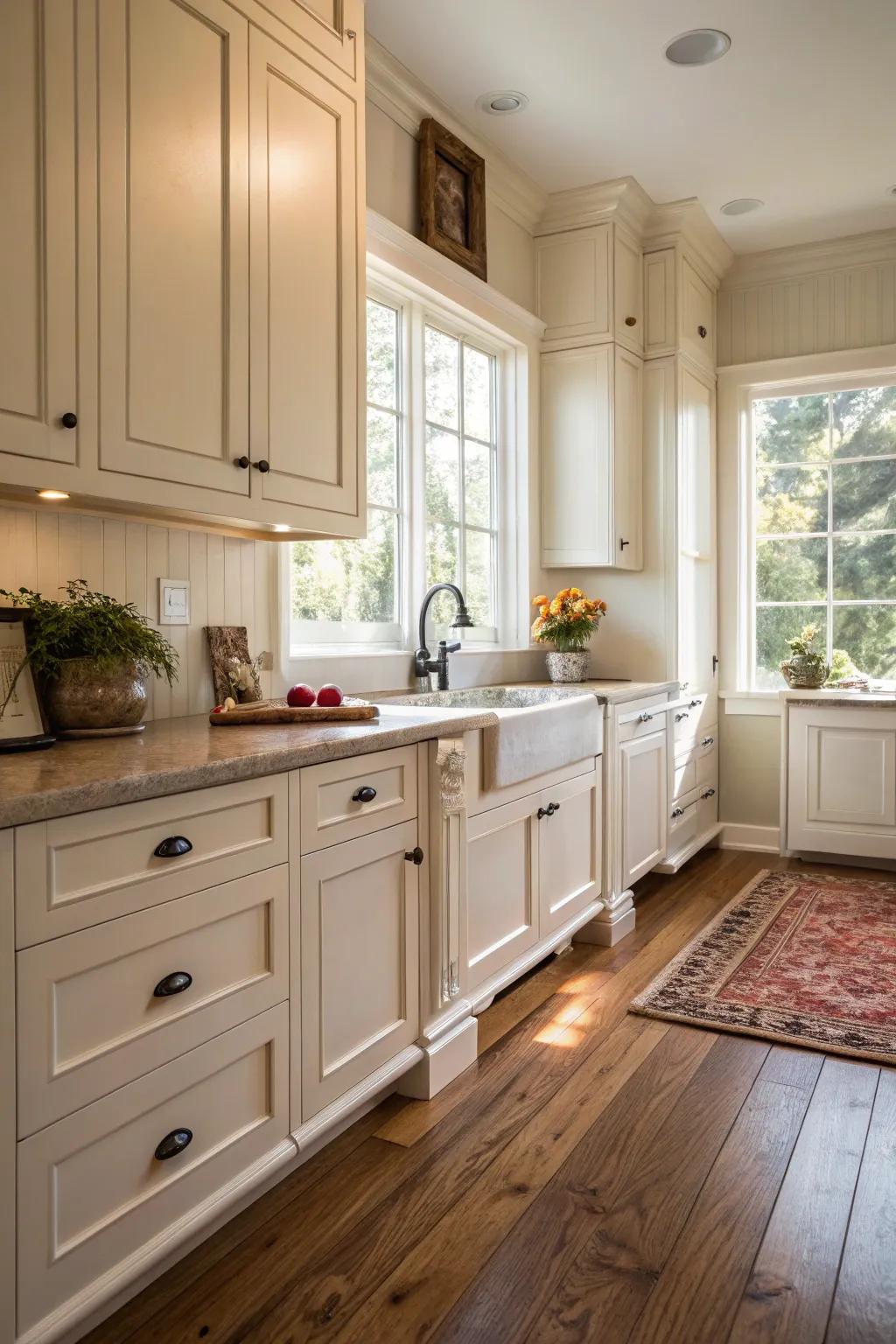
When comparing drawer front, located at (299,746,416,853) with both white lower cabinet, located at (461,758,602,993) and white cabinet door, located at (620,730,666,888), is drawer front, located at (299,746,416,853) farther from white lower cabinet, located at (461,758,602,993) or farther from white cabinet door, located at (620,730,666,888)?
white cabinet door, located at (620,730,666,888)

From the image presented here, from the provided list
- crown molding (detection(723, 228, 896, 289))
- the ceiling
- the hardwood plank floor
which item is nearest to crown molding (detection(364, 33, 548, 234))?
the ceiling

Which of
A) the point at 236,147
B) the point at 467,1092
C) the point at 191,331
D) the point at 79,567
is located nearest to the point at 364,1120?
the point at 467,1092

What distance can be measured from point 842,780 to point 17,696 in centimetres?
374

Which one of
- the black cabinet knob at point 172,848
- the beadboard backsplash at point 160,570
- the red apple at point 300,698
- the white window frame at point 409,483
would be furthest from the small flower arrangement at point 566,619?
the black cabinet knob at point 172,848

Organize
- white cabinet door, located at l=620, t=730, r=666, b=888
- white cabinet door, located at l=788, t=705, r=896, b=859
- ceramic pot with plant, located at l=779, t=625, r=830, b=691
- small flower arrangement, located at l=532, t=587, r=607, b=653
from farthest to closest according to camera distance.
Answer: ceramic pot with plant, located at l=779, t=625, r=830, b=691 → white cabinet door, located at l=788, t=705, r=896, b=859 → small flower arrangement, located at l=532, t=587, r=607, b=653 → white cabinet door, located at l=620, t=730, r=666, b=888

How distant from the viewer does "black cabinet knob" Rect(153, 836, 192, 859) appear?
143cm

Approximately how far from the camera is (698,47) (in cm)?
303

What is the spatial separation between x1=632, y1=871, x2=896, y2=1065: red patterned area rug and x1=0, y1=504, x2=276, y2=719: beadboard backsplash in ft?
4.98

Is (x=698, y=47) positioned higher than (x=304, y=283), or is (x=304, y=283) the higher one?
(x=698, y=47)

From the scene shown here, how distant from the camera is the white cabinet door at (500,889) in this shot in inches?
95.9

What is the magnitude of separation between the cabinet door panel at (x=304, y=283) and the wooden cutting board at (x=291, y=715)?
0.46 m

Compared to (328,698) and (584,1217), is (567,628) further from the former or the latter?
(584,1217)

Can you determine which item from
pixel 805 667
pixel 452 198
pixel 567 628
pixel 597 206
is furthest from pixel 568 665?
pixel 597 206

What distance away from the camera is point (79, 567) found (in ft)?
6.53
